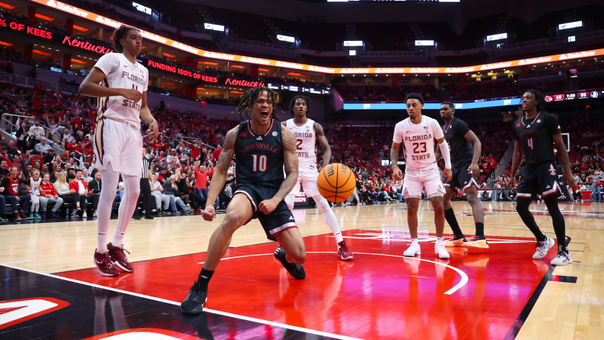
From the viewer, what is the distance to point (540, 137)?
4832 millimetres

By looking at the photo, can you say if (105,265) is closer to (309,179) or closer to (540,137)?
(309,179)

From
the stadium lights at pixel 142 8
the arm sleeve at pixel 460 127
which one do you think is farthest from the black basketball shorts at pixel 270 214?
the stadium lights at pixel 142 8

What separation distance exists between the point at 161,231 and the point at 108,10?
27995 mm

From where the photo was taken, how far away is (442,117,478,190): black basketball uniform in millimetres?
5945

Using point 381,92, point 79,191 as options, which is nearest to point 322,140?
point 79,191

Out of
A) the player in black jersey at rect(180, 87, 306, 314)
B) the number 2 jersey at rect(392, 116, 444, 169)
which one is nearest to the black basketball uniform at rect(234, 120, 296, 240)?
the player in black jersey at rect(180, 87, 306, 314)

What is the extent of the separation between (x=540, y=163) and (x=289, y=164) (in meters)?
3.35

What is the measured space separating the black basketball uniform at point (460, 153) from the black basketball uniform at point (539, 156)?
3.27 ft

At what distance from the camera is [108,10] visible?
29422mm

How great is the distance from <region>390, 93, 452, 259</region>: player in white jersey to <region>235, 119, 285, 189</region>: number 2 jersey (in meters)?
2.26

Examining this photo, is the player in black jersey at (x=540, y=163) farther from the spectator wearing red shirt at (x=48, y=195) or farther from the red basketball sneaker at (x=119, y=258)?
the spectator wearing red shirt at (x=48, y=195)

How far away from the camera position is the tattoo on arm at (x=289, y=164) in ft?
10.6

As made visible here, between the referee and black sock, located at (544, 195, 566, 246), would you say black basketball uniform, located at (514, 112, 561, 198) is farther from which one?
the referee

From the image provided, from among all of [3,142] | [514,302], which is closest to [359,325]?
[514,302]
